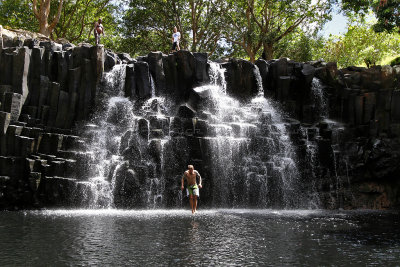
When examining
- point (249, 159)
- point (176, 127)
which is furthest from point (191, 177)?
point (249, 159)

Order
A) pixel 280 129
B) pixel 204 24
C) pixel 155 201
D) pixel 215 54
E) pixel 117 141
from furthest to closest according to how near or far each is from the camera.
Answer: pixel 215 54
pixel 204 24
pixel 280 129
pixel 117 141
pixel 155 201

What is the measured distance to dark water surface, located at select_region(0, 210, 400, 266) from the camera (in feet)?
30.5

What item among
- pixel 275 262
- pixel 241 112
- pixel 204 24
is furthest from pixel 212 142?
pixel 204 24

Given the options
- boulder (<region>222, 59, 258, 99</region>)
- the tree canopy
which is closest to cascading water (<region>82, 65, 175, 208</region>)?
boulder (<region>222, 59, 258, 99</region>)

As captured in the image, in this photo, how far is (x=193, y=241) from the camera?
11.1m

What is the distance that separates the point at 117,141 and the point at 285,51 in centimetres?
2456

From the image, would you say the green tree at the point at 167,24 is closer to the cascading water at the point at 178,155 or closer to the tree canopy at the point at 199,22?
the tree canopy at the point at 199,22

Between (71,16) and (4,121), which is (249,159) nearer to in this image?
(4,121)

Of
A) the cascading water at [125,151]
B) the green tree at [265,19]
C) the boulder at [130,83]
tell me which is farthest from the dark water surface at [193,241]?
the green tree at [265,19]

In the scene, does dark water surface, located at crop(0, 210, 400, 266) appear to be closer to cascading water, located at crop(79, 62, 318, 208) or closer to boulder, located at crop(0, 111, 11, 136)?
cascading water, located at crop(79, 62, 318, 208)

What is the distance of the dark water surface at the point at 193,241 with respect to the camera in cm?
928

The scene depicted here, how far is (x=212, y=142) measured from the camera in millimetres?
21375

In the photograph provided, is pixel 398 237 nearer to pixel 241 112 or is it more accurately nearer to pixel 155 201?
pixel 155 201

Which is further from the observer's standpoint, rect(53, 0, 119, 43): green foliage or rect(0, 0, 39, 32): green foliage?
rect(53, 0, 119, 43): green foliage
